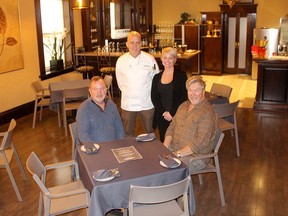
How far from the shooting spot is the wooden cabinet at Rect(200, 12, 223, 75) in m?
10.9

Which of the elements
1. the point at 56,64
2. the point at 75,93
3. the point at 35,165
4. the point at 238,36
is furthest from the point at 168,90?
the point at 238,36

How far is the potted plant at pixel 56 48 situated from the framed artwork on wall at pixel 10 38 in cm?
121

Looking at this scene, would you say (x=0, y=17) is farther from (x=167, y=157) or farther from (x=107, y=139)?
(x=167, y=157)

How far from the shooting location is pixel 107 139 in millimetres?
3543

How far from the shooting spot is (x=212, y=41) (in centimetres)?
1094

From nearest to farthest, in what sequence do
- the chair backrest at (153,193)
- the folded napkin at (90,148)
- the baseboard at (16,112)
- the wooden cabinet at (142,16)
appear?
1. the chair backrest at (153,193)
2. the folded napkin at (90,148)
3. the baseboard at (16,112)
4. the wooden cabinet at (142,16)

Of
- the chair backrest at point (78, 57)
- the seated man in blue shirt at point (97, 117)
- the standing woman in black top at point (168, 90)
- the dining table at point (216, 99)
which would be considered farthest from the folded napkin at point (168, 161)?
the chair backrest at point (78, 57)

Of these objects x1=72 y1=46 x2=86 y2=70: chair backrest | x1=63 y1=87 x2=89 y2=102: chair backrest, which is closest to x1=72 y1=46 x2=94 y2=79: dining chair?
x1=72 y1=46 x2=86 y2=70: chair backrest

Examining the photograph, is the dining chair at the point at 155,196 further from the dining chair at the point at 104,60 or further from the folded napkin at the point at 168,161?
the dining chair at the point at 104,60

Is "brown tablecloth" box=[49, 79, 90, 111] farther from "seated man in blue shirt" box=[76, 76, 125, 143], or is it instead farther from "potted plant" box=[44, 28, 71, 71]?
"seated man in blue shirt" box=[76, 76, 125, 143]

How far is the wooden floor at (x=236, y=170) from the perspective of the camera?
3.71 meters

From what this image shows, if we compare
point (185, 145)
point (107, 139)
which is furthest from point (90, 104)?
point (185, 145)

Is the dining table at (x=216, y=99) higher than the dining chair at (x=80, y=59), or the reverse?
the dining chair at (x=80, y=59)

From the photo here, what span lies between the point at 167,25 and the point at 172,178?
961 cm
